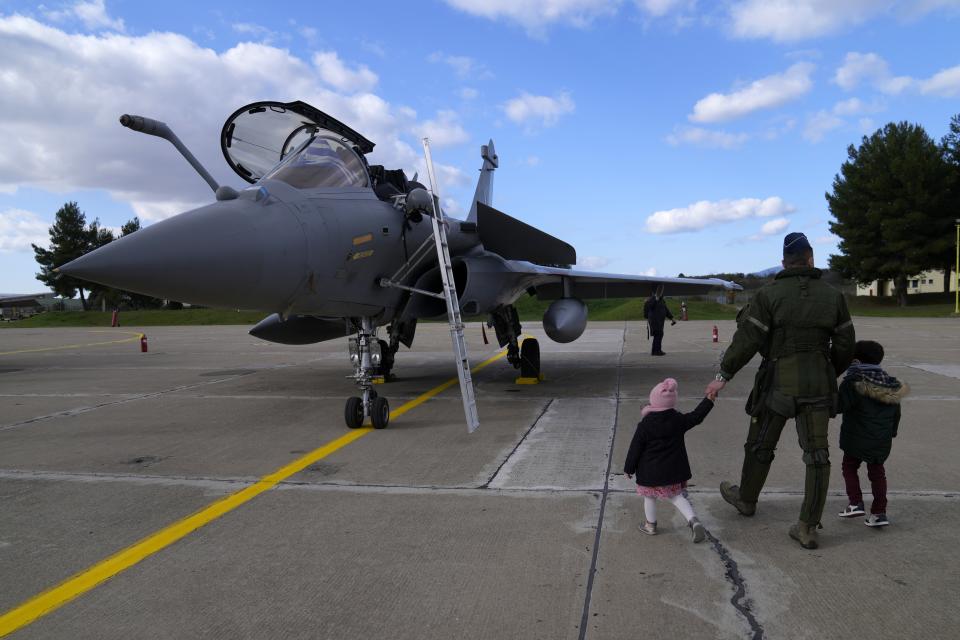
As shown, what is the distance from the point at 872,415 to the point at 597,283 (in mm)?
8956

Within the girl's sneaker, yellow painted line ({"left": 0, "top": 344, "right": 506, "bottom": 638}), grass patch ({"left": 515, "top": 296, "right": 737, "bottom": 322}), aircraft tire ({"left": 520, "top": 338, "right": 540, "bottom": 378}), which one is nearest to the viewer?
yellow painted line ({"left": 0, "top": 344, "right": 506, "bottom": 638})

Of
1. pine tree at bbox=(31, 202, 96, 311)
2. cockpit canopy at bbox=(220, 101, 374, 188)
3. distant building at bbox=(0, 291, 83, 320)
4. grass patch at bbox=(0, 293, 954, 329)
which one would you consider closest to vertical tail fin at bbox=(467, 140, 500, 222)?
cockpit canopy at bbox=(220, 101, 374, 188)

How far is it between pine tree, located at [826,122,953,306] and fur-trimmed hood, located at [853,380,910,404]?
49816mm

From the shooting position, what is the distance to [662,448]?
11.7ft

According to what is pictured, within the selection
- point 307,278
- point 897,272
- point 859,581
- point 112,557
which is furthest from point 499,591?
point 897,272

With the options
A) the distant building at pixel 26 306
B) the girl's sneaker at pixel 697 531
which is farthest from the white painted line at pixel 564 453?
the distant building at pixel 26 306

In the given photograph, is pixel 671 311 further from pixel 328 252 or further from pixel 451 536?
pixel 451 536

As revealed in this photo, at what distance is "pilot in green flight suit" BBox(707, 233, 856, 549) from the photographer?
3430 millimetres

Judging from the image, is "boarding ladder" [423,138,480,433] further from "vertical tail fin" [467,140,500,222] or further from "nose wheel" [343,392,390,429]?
"vertical tail fin" [467,140,500,222]

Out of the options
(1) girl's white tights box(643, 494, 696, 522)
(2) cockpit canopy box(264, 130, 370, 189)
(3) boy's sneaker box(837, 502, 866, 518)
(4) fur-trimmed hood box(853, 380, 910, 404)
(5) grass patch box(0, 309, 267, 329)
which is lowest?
(5) grass patch box(0, 309, 267, 329)

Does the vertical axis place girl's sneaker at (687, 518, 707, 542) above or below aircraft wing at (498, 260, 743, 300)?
below

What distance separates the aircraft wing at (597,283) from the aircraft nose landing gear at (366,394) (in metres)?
3.02

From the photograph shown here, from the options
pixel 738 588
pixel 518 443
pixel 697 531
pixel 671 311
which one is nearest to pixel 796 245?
Result: pixel 697 531

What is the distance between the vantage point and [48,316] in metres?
51.2
